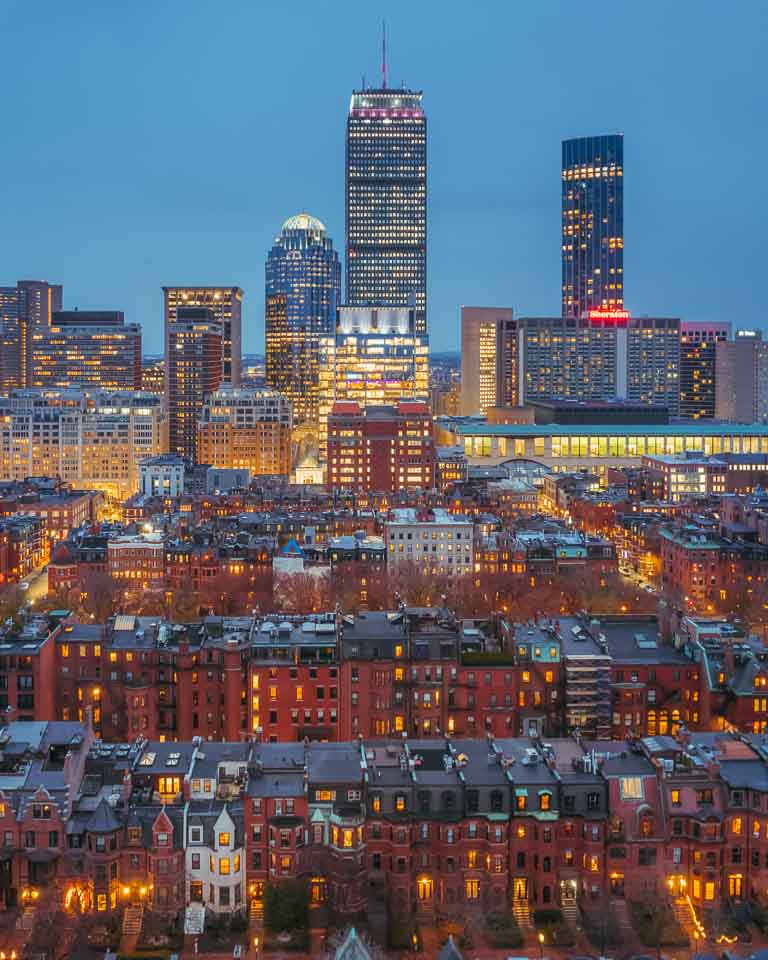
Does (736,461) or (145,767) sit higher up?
(736,461)

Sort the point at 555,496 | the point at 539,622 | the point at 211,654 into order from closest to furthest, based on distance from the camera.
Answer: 1. the point at 211,654
2. the point at 539,622
3. the point at 555,496

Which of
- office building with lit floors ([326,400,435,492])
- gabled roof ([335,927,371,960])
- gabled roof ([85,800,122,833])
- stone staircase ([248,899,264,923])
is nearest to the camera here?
gabled roof ([335,927,371,960])

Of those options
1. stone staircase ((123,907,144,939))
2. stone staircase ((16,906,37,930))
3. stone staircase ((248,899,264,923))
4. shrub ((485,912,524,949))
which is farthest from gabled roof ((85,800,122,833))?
shrub ((485,912,524,949))

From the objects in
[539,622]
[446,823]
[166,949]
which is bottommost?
[166,949]

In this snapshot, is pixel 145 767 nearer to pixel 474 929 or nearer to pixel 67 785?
pixel 67 785

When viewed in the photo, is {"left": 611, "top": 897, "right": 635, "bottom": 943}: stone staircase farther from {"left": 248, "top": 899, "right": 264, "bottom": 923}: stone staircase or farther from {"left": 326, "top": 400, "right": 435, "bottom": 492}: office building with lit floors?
{"left": 326, "top": 400, "right": 435, "bottom": 492}: office building with lit floors

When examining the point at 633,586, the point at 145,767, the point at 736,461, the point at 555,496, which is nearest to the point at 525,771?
the point at 145,767

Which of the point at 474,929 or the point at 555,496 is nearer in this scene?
the point at 474,929
